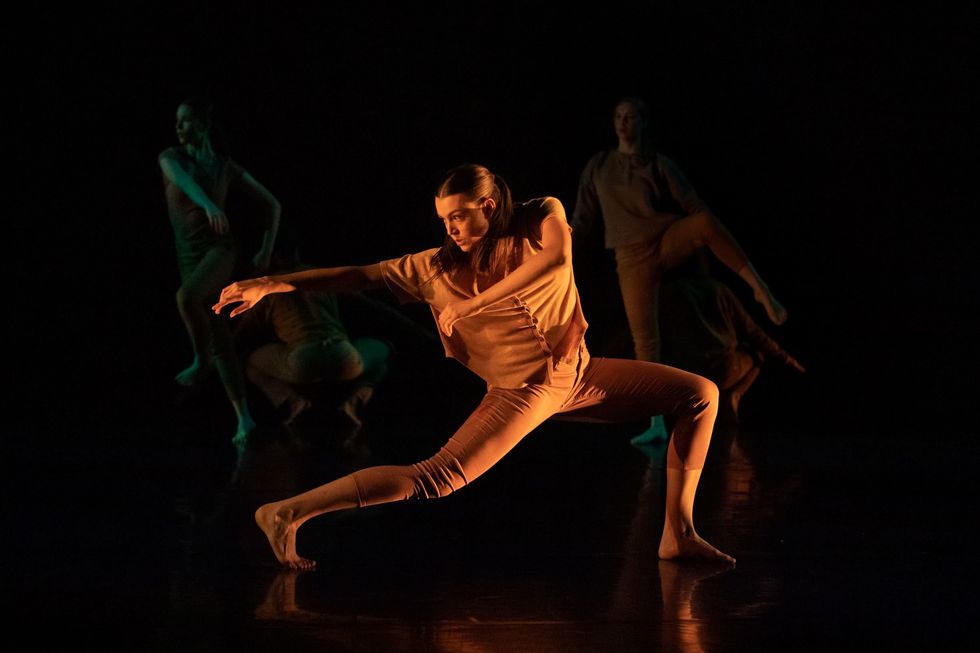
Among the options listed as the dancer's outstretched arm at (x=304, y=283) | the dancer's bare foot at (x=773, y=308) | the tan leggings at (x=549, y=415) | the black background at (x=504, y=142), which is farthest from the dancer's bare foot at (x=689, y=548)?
the black background at (x=504, y=142)

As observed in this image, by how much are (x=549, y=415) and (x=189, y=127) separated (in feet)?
10.1

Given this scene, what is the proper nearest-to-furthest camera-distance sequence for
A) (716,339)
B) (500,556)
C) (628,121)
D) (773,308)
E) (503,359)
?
(503,359), (500,556), (773,308), (628,121), (716,339)

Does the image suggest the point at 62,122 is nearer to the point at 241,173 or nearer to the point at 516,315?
the point at 241,173

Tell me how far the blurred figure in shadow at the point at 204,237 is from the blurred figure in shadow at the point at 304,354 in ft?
1.42

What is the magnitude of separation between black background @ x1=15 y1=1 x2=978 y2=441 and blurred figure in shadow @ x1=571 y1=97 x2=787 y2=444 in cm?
134

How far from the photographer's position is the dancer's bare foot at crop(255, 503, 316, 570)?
291 cm

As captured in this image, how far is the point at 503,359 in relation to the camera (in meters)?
3.01

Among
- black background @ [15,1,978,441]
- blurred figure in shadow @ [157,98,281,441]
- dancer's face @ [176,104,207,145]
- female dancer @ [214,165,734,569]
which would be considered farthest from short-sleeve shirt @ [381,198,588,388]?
black background @ [15,1,978,441]

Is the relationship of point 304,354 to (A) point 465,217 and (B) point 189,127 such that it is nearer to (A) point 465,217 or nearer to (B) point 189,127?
(B) point 189,127

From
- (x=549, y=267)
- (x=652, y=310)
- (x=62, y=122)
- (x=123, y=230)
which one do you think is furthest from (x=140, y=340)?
(x=549, y=267)

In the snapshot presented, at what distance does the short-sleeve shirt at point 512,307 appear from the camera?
297cm

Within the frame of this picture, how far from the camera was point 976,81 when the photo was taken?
6.81m

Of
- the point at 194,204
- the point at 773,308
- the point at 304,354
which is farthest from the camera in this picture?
the point at 304,354

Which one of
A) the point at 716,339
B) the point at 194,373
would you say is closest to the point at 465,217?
the point at 194,373
